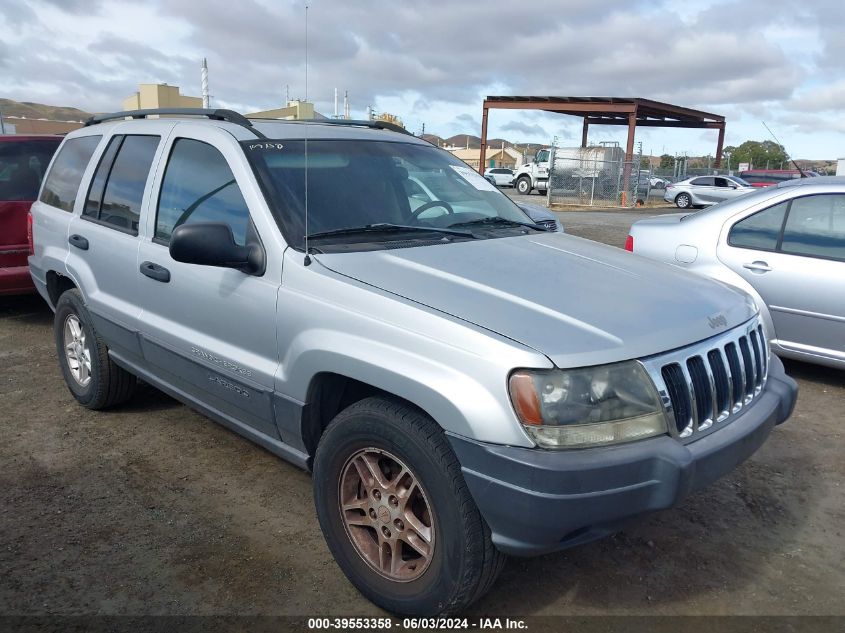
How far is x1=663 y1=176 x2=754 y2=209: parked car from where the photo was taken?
27.2m

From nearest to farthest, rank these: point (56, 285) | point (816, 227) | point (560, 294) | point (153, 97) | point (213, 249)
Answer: point (560, 294)
point (213, 249)
point (56, 285)
point (816, 227)
point (153, 97)

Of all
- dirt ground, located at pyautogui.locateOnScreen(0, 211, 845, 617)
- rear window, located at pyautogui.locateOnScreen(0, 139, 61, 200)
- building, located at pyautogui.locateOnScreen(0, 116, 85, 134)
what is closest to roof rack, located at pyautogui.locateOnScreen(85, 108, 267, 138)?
dirt ground, located at pyautogui.locateOnScreen(0, 211, 845, 617)

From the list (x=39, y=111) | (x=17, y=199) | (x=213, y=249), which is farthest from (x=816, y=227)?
(x=39, y=111)

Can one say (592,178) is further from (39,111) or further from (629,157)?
(39,111)

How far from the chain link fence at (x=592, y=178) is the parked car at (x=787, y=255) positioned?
882 inches

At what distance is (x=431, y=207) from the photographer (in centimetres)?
371

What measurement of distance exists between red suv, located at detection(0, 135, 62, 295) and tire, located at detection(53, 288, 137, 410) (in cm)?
205

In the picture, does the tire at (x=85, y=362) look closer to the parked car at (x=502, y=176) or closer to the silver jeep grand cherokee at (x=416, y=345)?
the silver jeep grand cherokee at (x=416, y=345)

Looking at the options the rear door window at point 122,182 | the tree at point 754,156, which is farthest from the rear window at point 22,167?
the tree at point 754,156

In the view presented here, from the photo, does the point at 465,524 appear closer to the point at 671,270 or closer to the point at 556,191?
the point at 671,270

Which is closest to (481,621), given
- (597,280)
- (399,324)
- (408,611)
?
(408,611)

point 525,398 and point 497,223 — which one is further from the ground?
point 497,223

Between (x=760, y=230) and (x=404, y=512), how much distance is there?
4.19 metres

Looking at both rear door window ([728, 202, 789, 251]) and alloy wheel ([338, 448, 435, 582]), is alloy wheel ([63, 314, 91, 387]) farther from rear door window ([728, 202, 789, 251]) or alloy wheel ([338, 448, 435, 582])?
rear door window ([728, 202, 789, 251])
